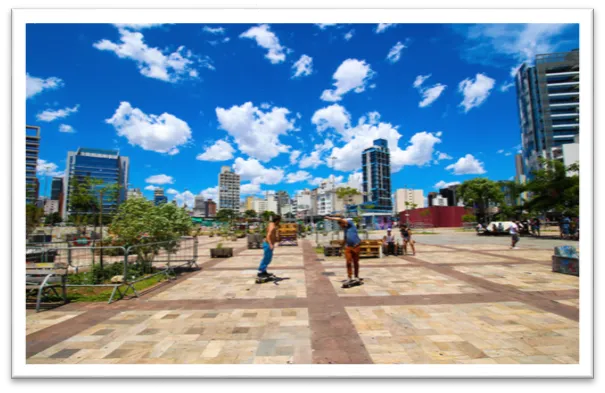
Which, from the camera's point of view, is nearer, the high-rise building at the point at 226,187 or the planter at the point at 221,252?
the planter at the point at 221,252

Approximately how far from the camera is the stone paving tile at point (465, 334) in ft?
10.1

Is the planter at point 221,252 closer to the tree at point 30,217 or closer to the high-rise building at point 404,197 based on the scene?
the tree at point 30,217

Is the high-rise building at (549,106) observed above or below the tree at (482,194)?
above

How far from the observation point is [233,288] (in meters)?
6.63

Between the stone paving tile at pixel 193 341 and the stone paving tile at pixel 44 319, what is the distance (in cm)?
83

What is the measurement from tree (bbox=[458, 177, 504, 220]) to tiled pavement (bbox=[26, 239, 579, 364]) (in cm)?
4950

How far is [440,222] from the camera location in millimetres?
60844

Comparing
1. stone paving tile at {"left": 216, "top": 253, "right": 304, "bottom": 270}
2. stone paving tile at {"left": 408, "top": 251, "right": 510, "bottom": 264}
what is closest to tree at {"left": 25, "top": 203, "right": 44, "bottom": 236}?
stone paving tile at {"left": 216, "top": 253, "right": 304, "bottom": 270}

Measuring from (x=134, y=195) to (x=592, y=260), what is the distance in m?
10.0

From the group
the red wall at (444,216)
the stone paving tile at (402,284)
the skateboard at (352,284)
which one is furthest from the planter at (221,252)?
the red wall at (444,216)

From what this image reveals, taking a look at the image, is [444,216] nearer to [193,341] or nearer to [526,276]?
[526,276]

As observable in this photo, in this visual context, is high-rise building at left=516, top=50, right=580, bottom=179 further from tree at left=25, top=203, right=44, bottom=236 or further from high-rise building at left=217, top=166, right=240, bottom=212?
high-rise building at left=217, top=166, right=240, bottom=212

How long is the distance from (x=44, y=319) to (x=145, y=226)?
11.9ft

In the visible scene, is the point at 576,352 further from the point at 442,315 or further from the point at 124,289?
the point at 124,289
